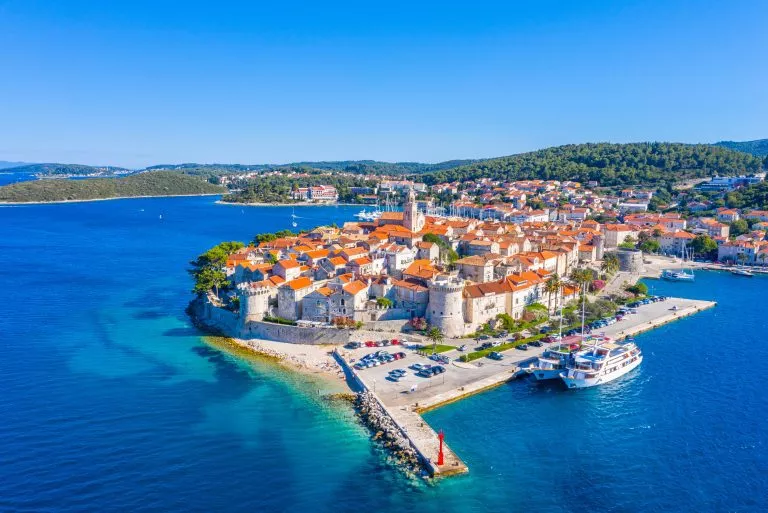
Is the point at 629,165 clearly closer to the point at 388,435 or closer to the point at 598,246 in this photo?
the point at 598,246

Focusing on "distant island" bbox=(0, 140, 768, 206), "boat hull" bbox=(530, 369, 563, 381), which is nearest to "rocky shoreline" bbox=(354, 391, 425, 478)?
"boat hull" bbox=(530, 369, 563, 381)

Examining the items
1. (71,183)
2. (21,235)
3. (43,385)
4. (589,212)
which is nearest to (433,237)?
(43,385)

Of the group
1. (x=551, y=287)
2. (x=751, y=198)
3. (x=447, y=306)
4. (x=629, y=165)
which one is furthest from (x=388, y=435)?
(x=629, y=165)

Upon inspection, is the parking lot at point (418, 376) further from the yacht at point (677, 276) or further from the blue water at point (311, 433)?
the yacht at point (677, 276)

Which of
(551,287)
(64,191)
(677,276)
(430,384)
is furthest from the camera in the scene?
(64,191)

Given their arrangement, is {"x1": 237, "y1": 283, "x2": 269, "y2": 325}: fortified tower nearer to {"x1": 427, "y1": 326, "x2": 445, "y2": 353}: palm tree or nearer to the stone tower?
{"x1": 427, "y1": 326, "x2": 445, "y2": 353}: palm tree
